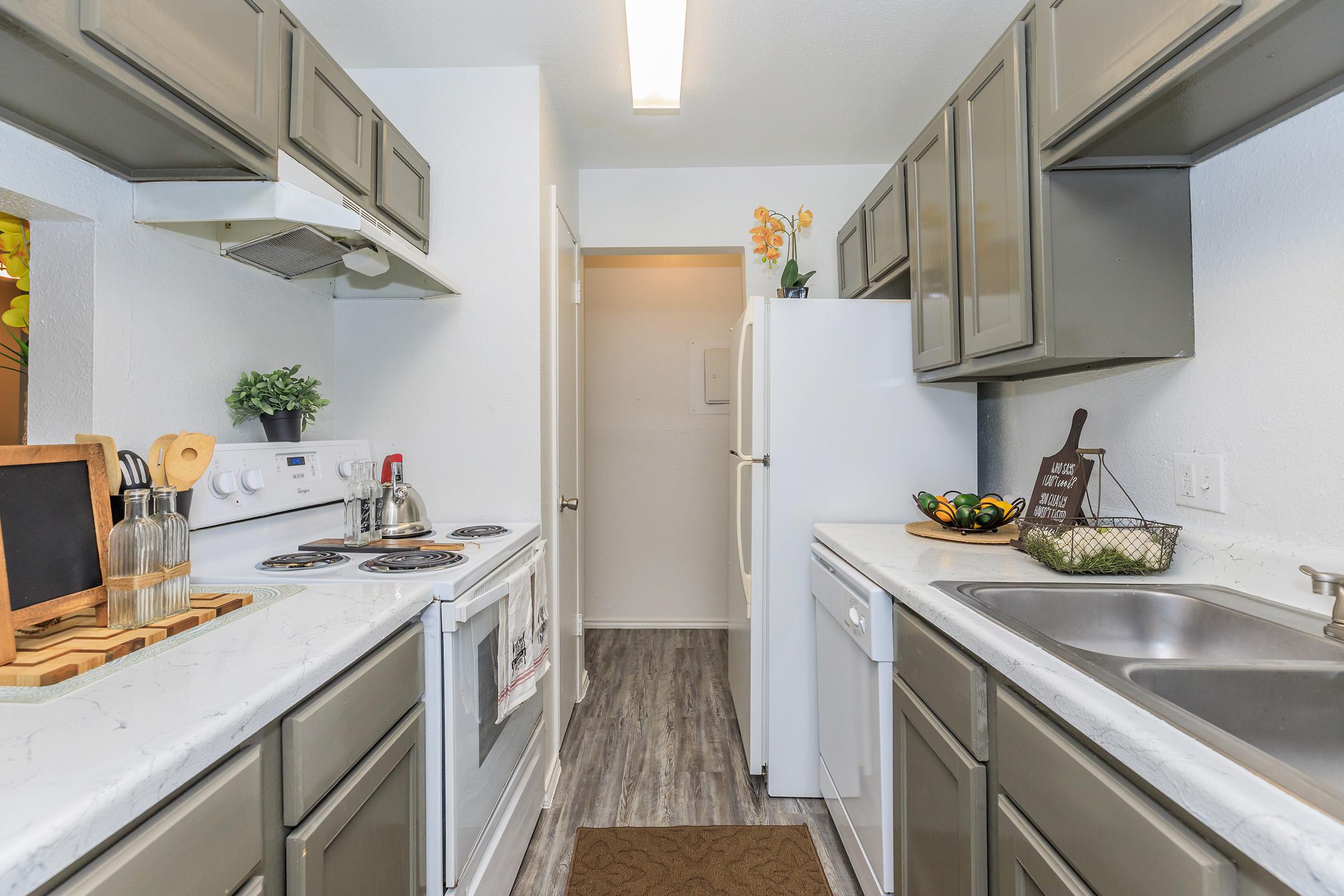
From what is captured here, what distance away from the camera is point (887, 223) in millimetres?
2352

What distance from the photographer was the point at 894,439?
218 cm

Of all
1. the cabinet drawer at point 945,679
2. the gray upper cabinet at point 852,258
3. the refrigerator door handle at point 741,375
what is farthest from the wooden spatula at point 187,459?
the gray upper cabinet at point 852,258

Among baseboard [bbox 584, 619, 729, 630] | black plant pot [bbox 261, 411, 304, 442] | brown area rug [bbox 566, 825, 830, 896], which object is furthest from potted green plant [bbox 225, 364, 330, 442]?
baseboard [bbox 584, 619, 729, 630]

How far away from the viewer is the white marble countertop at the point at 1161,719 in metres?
0.51

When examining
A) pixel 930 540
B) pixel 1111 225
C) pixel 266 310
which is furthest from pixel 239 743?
pixel 1111 225

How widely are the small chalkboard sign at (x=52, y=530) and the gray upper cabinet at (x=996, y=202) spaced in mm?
1833

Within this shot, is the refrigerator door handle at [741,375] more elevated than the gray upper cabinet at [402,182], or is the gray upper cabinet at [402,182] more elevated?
the gray upper cabinet at [402,182]

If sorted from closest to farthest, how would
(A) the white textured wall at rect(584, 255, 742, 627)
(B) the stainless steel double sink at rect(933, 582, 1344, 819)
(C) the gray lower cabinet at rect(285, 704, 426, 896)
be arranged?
(B) the stainless steel double sink at rect(933, 582, 1344, 819) → (C) the gray lower cabinet at rect(285, 704, 426, 896) → (A) the white textured wall at rect(584, 255, 742, 627)

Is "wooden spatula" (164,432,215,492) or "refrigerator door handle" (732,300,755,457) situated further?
"refrigerator door handle" (732,300,755,457)

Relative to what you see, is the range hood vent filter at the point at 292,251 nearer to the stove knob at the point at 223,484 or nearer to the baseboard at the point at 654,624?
the stove knob at the point at 223,484

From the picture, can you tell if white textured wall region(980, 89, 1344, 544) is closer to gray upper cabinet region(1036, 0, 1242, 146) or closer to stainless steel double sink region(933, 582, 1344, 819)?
stainless steel double sink region(933, 582, 1344, 819)

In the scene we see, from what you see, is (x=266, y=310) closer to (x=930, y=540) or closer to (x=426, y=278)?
(x=426, y=278)

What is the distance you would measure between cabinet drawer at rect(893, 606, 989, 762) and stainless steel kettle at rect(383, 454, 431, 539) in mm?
1302

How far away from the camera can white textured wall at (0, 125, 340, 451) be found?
1.22 meters
